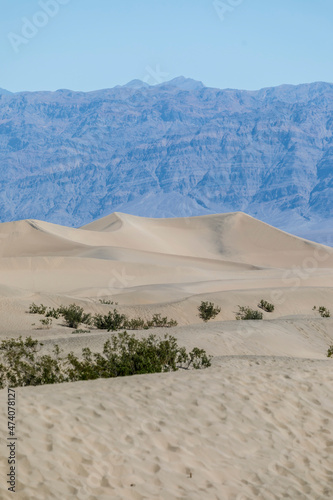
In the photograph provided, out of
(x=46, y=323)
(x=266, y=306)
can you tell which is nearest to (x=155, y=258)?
(x=266, y=306)

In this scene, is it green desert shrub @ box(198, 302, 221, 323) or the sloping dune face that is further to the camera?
the sloping dune face

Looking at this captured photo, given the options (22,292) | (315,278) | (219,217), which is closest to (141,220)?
(219,217)

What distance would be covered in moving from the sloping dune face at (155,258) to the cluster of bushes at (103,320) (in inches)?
179

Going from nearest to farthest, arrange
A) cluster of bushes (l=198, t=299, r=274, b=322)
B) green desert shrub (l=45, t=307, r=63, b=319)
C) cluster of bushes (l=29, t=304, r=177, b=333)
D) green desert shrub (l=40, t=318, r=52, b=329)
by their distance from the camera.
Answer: green desert shrub (l=40, t=318, r=52, b=329)
cluster of bushes (l=29, t=304, r=177, b=333)
green desert shrub (l=45, t=307, r=63, b=319)
cluster of bushes (l=198, t=299, r=274, b=322)

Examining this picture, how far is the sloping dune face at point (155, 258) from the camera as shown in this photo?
3494 centimetres

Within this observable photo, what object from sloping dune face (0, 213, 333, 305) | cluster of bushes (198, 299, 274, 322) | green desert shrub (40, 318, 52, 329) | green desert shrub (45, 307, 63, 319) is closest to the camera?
green desert shrub (40, 318, 52, 329)

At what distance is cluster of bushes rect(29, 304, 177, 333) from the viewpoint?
1971 cm

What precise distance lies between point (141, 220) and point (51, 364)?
225 feet

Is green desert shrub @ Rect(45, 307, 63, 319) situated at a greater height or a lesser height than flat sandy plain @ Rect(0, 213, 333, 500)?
greater

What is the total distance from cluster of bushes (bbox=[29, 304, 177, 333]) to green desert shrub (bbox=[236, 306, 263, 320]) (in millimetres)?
2732

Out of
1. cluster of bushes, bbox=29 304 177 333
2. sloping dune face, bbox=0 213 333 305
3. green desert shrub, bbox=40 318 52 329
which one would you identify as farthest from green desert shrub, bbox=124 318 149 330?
sloping dune face, bbox=0 213 333 305

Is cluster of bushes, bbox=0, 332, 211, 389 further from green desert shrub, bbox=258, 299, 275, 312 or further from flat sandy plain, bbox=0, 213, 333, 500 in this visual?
green desert shrub, bbox=258, 299, 275, 312

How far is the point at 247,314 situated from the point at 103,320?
5.13 metres

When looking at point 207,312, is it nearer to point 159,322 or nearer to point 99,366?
point 159,322
